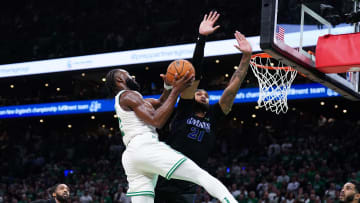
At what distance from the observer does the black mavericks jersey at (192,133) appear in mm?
4148

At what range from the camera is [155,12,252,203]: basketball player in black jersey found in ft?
13.6

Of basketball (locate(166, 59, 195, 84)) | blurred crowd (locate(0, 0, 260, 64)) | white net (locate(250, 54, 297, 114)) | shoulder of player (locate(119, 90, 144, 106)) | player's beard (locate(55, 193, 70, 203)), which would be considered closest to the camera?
basketball (locate(166, 59, 195, 84))

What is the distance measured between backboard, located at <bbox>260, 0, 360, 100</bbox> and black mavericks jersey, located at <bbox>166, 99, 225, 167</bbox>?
1.09 meters

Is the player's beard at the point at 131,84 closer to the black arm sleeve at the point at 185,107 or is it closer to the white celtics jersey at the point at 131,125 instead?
the white celtics jersey at the point at 131,125

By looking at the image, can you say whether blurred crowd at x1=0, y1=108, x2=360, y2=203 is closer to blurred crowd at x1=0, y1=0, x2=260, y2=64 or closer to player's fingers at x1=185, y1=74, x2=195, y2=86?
blurred crowd at x1=0, y1=0, x2=260, y2=64

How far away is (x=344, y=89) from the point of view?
20.2 feet

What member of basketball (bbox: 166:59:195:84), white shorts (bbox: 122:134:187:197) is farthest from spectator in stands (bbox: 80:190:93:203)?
basketball (bbox: 166:59:195:84)

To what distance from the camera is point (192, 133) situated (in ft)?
13.6

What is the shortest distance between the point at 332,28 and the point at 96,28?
13556mm

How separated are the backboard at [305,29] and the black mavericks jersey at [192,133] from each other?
3.57ft

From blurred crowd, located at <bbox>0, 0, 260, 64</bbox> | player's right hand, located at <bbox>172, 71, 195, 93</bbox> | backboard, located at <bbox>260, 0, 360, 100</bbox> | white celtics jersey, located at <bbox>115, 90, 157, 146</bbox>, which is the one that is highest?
blurred crowd, located at <bbox>0, 0, 260, 64</bbox>

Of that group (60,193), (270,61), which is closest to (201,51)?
(60,193)

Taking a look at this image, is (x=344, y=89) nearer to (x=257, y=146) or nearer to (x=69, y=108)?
(x=257, y=146)

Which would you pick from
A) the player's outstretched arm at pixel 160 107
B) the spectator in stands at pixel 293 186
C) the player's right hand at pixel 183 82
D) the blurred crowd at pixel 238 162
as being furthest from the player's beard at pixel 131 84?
the spectator in stands at pixel 293 186
